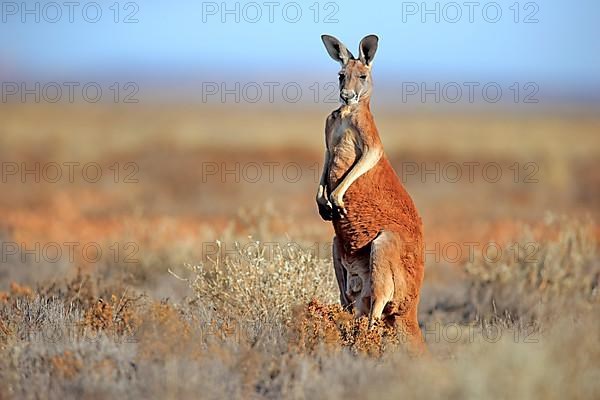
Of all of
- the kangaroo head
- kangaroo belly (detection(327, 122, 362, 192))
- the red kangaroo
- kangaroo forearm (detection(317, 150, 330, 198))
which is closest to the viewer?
the red kangaroo

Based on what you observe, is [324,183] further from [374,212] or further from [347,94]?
[347,94]

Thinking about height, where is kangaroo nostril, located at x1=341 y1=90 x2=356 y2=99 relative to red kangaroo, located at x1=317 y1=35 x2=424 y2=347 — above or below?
above

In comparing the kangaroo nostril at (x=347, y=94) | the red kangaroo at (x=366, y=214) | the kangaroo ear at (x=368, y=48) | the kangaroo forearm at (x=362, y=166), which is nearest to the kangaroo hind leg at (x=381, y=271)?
the red kangaroo at (x=366, y=214)

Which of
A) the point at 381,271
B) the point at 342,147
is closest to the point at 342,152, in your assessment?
the point at 342,147

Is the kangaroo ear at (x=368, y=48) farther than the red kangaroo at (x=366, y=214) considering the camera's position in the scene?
Yes

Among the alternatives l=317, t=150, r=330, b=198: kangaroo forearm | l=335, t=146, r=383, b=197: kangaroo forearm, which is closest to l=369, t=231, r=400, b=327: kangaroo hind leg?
l=335, t=146, r=383, b=197: kangaroo forearm

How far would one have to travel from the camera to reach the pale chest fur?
7271mm

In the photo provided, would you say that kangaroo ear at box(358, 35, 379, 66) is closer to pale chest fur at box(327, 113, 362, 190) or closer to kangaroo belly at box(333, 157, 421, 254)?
pale chest fur at box(327, 113, 362, 190)

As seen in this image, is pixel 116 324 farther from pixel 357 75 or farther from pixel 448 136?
pixel 448 136

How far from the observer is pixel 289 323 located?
7109 millimetres

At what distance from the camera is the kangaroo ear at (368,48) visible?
734 centimetres

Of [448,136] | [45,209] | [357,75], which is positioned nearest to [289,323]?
[357,75]

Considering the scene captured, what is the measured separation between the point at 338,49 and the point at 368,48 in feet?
0.85

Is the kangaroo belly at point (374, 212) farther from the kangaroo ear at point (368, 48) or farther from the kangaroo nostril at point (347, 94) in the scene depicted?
the kangaroo ear at point (368, 48)
